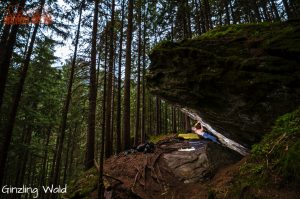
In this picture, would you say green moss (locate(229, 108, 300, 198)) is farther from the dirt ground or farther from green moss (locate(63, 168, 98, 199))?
green moss (locate(63, 168, 98, 199))

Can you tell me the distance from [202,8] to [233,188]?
15.2m

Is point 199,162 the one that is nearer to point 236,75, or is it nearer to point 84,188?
point 236,75

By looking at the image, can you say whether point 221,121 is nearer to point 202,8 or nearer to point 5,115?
point 202,8

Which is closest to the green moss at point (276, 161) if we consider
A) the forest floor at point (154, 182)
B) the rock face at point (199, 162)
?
the forest floor at point (154, 182)

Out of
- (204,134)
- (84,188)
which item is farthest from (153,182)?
(204,134)

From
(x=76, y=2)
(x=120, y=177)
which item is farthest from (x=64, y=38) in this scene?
(x=120, y=177)

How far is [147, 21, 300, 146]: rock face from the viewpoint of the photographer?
5.60 meters

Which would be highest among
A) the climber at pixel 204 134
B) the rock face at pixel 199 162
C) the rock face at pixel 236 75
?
the rock face at pixel 236 75

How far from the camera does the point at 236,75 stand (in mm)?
6055

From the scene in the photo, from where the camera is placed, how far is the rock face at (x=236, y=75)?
18.4ft

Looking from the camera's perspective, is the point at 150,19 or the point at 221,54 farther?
the point at 150,19

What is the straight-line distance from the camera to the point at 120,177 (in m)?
8.66

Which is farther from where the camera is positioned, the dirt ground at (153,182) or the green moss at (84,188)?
the green moss at (84,188)

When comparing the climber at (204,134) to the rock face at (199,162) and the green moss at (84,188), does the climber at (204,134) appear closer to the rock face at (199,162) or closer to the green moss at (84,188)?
the rock face at (199,162)
